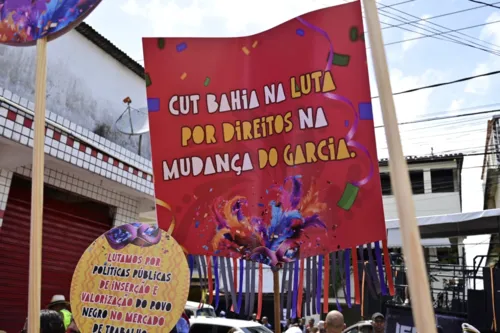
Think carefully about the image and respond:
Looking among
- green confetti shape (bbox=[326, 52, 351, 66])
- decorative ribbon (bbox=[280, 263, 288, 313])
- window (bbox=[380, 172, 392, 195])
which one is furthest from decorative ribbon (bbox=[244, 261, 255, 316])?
window (bbox=[380, 172, 392, 195])

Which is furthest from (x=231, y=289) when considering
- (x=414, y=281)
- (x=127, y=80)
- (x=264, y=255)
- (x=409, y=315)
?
(x=127, y=80)

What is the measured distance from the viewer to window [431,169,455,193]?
2584 centimetres

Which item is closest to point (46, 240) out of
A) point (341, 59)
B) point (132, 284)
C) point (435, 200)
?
point (132, 284)

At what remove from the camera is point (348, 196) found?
290 centimetres

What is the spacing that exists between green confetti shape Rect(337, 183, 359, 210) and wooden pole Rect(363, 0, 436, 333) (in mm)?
1404

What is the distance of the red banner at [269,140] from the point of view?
2.93m

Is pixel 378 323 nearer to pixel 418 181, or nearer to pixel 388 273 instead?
pixel 388 273

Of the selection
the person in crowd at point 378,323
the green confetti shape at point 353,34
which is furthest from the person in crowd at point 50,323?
the person in crowd at point 378,323

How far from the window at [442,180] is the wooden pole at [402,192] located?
2605 centimetres

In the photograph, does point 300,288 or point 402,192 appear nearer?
point 402,192

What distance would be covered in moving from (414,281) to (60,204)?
680cm

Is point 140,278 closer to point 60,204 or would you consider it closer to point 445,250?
point 60,204

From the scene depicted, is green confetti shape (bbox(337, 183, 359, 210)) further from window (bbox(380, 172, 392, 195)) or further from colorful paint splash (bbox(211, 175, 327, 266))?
window (bbox(380, 172, 392, 195))

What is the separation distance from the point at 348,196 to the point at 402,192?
1.47 metres
